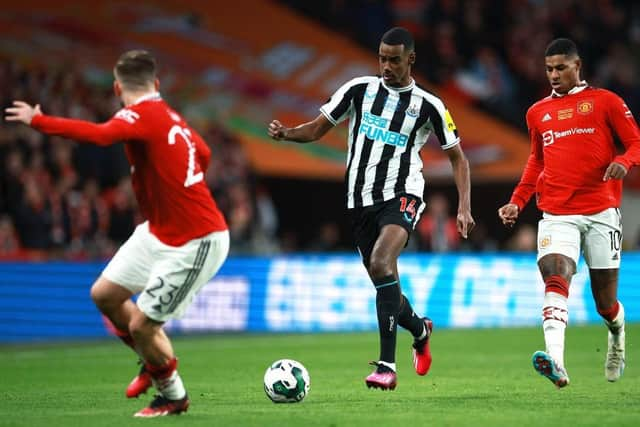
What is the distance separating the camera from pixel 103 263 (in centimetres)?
1731

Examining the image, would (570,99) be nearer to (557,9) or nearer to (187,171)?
(187,171)

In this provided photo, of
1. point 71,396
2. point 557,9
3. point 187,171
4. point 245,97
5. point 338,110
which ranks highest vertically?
point 557,9

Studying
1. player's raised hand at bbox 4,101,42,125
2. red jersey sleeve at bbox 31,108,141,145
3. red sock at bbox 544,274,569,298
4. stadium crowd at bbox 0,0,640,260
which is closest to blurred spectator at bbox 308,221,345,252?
stadium crowd at bbox 0,0,640,260

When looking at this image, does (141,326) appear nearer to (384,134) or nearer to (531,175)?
(384,134)

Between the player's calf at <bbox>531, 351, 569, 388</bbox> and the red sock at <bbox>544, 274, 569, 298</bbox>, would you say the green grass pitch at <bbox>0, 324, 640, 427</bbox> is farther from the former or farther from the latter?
the red sock at <bbox>544, 274, 569, 298</bbox>

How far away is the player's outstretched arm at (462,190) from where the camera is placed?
9.05m

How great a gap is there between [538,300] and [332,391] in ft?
29.1

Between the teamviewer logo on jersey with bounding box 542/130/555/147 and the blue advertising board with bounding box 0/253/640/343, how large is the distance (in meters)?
8.49

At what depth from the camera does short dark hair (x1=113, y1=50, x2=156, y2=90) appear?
7441 millimetres

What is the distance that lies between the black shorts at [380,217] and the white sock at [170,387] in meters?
2.15

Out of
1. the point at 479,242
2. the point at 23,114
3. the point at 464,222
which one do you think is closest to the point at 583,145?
the point at 464,222

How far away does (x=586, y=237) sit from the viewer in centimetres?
915

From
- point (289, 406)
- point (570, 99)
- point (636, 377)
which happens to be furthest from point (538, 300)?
point (289, 406)

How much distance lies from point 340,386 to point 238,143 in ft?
40.6
